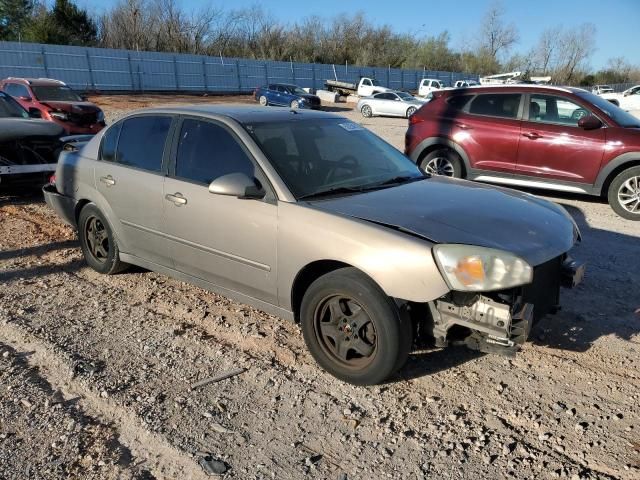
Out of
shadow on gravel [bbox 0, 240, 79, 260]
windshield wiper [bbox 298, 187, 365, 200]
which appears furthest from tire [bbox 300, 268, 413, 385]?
shadow on gravel [bbox 0, 240, 79, 260]

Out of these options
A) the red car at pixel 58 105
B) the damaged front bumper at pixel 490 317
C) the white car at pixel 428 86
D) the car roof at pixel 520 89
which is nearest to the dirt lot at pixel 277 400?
the damaged front bumper at pixel 490 317

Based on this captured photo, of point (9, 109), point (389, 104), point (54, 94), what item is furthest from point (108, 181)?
point (389, 104)

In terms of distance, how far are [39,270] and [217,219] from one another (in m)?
2.59

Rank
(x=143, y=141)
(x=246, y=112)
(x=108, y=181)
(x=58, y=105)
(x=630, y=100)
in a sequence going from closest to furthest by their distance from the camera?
(x=246, y=112) < (x=143, y=141) < (x=108, y=181) < (x=58, y=105) < (x=630, y=100)

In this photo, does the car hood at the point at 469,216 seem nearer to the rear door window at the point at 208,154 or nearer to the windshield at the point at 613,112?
the rear door window at the point at 208,154

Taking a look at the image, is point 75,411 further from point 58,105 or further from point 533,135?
point 58,105

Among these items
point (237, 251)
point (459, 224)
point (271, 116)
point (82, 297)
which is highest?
point (271, 116)

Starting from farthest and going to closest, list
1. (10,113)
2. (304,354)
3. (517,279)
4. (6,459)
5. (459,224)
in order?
(10,113)
(304,354)
(459,224)
(517,279)
(6,459)

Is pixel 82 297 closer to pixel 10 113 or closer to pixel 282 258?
pixel 282 258

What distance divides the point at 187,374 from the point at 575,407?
2348 mm

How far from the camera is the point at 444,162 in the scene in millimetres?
9102

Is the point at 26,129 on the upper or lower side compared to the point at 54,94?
upper

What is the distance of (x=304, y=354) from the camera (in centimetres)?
382

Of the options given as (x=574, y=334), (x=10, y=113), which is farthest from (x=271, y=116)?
(x=10, y=113)
